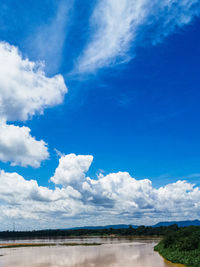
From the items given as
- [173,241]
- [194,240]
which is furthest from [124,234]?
[194,240]

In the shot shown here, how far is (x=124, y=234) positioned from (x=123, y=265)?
167121 mm

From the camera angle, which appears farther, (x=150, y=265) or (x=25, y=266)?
(x=25, y=266)

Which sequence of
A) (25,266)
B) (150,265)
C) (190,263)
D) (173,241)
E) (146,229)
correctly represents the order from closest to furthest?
1. (190,263)
2. (150,265)
3. (25,266)
4. (173,241)
5. (146,229)

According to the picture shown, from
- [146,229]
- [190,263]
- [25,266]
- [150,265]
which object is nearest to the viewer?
[190,263]

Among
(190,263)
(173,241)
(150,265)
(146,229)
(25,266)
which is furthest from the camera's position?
(146,229)

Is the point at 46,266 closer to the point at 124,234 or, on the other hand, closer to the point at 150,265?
the point at 150,265

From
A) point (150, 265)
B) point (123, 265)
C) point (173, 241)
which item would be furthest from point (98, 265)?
point (173, 241)

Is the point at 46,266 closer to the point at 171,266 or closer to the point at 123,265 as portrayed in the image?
the point at 123,265

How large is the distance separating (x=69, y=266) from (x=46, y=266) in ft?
14.4

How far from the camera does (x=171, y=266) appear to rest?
38.2 m

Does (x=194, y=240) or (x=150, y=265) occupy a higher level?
(x=194, y=240)

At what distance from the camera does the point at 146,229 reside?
193750mm

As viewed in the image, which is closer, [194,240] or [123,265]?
[123,265]

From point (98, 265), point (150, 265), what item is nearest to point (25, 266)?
point (98, 265)
